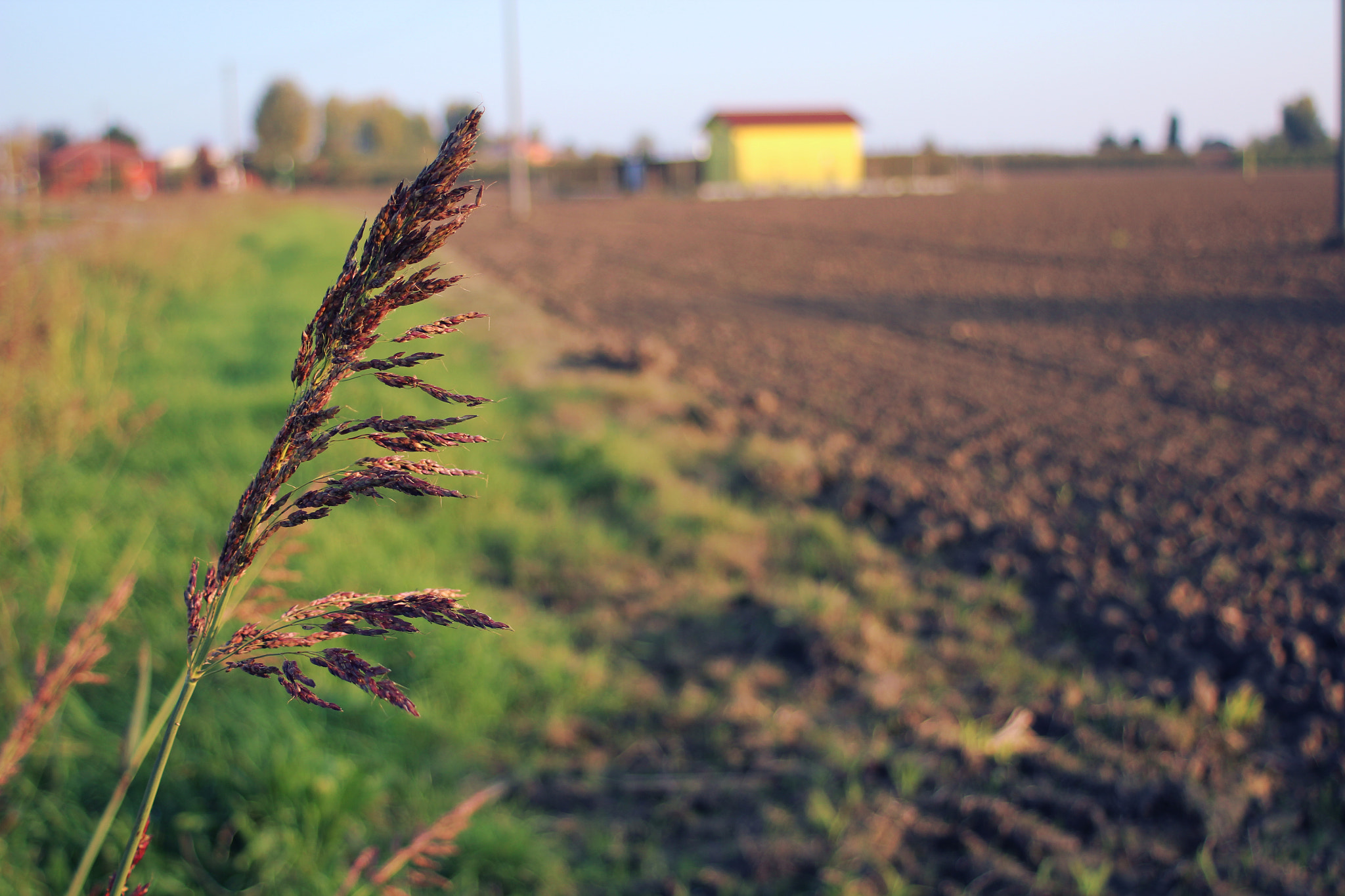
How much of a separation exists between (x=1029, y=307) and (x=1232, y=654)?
912 cm

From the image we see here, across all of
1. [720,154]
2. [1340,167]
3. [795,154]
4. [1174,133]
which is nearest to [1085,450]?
[1174,133]

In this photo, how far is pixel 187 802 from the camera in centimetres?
261

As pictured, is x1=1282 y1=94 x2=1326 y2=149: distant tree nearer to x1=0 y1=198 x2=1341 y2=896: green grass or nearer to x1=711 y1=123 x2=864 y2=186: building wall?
x1=0 y1=198 x2=1341 y2=896: green grass

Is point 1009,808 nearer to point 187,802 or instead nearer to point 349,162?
point 187,802

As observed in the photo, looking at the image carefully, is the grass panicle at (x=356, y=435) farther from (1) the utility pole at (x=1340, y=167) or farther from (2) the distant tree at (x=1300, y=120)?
(1) the utility pole at (x=1340, y=167)

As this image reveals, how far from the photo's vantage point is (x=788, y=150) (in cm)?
5734

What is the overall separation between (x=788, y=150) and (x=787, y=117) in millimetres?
2022

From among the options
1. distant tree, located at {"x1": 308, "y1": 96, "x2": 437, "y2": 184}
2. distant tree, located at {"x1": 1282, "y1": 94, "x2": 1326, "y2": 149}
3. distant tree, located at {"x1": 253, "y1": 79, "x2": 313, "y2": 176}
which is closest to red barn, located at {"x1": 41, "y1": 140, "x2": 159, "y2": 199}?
distant tree, located at {"x1": 1282, "y1": 94, "x2": 1326, "y2": 149}

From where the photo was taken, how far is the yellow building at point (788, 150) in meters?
56.7

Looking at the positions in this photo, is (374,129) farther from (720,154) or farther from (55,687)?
(55,687)

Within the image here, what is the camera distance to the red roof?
57.0 metres

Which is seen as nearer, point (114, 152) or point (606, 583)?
point (606, 583)

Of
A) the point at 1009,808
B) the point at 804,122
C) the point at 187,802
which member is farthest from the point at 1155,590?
the point at 804,122

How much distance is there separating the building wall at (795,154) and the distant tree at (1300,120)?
152 feet
